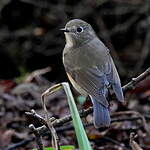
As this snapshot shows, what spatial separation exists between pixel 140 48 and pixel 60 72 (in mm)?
1487

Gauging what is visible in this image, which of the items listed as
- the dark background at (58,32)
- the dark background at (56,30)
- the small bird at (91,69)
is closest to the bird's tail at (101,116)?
the small bird at (91,69)

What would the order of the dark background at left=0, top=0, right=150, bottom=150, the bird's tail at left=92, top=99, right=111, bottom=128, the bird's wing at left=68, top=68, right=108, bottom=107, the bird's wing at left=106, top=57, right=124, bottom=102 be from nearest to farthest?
the bird's tail at left=92, top=99, right=111, bottom=128 → the bird's wing at left=106, top=57, right=124, bottom=102 → the bird's wing at left=68, top=68, right=108, bottom=107 → the dark background at left=0, top=0, right=150, bottom=150

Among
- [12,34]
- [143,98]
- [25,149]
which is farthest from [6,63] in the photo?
[25,149]

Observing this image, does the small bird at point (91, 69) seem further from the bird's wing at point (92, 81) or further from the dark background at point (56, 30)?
the dark background at point (56, 30)

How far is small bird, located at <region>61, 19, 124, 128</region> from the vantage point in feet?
12.0

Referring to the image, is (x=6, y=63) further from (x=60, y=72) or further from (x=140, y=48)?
Result: (x=140, y=48)

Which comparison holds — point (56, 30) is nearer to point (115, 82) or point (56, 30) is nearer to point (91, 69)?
point (91, 69)

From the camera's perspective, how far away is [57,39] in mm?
8742

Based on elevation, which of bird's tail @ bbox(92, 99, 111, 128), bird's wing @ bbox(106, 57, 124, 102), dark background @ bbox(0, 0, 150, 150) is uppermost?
dark background @ bbox(0, 0, 150, 150)

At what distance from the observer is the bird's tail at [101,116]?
3407 millimetres

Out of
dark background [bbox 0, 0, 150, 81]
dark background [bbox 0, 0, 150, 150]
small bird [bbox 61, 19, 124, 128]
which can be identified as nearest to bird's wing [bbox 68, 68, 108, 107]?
small bird [bbox 61, 19, 124, 128]

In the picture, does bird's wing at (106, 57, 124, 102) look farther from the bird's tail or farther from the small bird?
the bird's tail

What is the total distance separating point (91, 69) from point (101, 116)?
89cm

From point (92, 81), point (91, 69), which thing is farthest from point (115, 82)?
point (91, 69)
